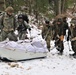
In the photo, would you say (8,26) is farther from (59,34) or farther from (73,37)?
(73,37)

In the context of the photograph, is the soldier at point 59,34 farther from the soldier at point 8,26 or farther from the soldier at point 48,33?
the soldier at point 8,26

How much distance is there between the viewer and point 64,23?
477 inches

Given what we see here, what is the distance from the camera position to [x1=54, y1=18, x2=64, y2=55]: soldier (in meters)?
12.1

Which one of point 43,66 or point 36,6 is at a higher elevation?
point 36,6

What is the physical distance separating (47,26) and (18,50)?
2.25 metres

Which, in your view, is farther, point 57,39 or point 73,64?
point 57,39

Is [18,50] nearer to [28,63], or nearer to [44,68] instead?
[28,63]

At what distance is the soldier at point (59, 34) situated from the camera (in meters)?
12.1

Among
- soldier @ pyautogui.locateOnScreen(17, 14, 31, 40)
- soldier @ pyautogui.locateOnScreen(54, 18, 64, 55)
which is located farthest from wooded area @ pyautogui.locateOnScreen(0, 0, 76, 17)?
soldier @ pyautogui.locateOnScreen(17, 14, 31, 40)

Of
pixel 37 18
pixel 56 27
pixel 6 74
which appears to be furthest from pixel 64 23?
pixel 37 18

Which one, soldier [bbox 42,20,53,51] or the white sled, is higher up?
soldier [bbox 42,20,53,51]

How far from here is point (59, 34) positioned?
12258mm

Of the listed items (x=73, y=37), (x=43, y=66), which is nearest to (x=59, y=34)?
(x=73, y=37)

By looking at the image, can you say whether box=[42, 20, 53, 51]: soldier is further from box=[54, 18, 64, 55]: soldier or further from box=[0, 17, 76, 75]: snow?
box=[0, 17, 76, 75]: snow
